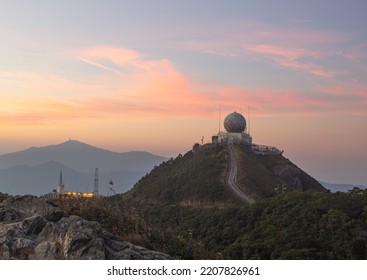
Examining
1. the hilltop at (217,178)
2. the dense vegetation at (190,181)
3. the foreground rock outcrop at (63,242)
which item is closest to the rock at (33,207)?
the foreground rock outcrop at (63,242)

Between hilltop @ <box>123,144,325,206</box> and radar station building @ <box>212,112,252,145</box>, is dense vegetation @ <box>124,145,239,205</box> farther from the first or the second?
radar station building @ <box>212,112,252,145</box>

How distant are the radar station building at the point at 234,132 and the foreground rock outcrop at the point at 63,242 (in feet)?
163

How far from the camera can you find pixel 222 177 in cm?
4847

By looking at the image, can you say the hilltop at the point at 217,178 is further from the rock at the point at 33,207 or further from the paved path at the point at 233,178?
the rock at the point at 33,207

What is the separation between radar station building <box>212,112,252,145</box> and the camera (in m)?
59.1

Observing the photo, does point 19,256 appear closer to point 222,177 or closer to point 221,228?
point 221,228

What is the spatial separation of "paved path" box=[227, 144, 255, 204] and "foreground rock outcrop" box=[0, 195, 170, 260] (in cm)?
3289

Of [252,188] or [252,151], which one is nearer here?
[252,188]

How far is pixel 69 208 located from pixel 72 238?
8.63ft

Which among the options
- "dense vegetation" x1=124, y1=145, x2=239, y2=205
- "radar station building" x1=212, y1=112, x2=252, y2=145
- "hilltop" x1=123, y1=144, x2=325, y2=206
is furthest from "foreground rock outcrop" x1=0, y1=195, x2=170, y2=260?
"radar station building" x1=212, y1=112, x2=252, y2=145

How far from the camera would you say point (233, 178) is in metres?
48.2

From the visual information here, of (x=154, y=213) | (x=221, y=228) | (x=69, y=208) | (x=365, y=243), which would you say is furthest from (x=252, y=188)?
(x=69, y=208)

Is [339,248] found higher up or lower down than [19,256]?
lower down
